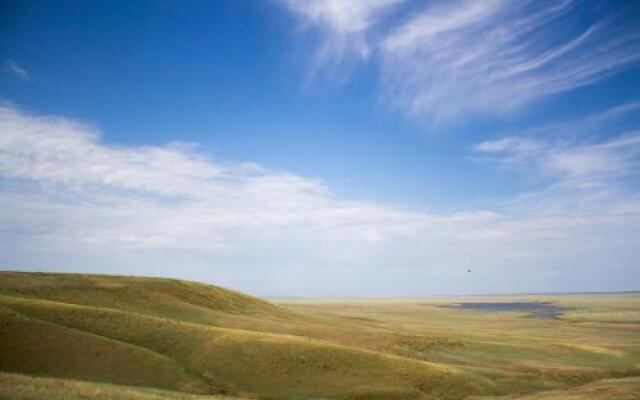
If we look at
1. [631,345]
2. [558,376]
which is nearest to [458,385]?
[558,376]

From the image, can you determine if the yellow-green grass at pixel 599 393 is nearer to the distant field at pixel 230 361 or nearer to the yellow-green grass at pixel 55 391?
the distant field at pixel 230 361

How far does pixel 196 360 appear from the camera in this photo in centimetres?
4444

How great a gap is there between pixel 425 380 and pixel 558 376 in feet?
58.4

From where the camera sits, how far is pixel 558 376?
5247 cm

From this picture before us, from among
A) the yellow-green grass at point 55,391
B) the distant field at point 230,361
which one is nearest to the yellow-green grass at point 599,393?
the distant field at point 230,361

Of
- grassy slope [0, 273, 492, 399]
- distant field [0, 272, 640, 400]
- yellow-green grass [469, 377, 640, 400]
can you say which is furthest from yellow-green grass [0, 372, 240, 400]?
yellow-green grass [469, 377, 640, 400]

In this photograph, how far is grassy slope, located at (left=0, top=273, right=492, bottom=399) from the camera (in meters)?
39.6

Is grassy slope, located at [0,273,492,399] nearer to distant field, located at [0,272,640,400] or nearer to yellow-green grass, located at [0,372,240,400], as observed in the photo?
distant field, located at [0,272,640,400]

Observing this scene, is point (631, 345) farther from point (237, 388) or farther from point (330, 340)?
point (237, 388)

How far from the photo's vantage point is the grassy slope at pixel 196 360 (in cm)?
3959

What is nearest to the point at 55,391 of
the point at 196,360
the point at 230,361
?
the point at 196,360

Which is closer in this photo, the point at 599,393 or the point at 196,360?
the point at 599,393

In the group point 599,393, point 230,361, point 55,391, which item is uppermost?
point 55,391

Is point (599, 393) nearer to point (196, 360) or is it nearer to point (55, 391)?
point (196, 360)
